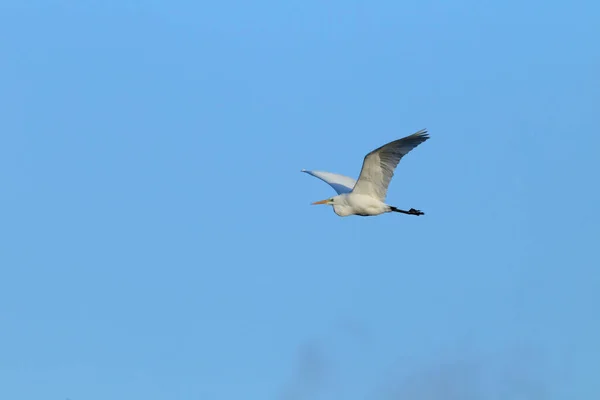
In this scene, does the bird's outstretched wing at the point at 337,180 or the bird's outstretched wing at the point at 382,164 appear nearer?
the bird's outstretched wing at the point at 382,164

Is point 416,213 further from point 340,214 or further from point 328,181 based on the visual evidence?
point 328,181

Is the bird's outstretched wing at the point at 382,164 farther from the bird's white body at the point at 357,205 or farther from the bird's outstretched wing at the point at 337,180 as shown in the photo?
the bird's outstretched wing at the point at 337,180

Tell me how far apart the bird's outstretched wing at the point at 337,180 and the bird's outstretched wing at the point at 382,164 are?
15.2ft

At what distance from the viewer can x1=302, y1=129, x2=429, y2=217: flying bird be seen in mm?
41656

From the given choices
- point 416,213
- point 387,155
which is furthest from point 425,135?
point 416,213

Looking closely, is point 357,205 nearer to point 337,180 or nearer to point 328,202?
point 328,202

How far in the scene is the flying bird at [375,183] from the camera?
41.7m

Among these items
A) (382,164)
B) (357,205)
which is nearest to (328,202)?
(357,205)

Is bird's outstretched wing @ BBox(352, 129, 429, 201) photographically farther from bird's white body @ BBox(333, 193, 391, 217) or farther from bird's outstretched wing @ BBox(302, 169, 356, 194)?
bird's outstretched wing @ BBox(302, 169, 356, 194)

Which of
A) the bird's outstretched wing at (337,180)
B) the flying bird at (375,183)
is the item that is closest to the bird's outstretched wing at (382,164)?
the flying bird at (375,183)

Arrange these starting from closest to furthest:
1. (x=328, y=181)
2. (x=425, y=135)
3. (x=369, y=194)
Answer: (x=425, y=135) < (x=369, y=194) < (x=328, y=181)

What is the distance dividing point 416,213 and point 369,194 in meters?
2.78

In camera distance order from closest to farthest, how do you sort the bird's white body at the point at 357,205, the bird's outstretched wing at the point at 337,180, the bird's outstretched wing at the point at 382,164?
1. the bird's outstretched wing at the point at 382,164
2. the bird's white body at the point at 357,205
3. the bird's outstretched wing at the point at 337,180

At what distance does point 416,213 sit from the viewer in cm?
4662
